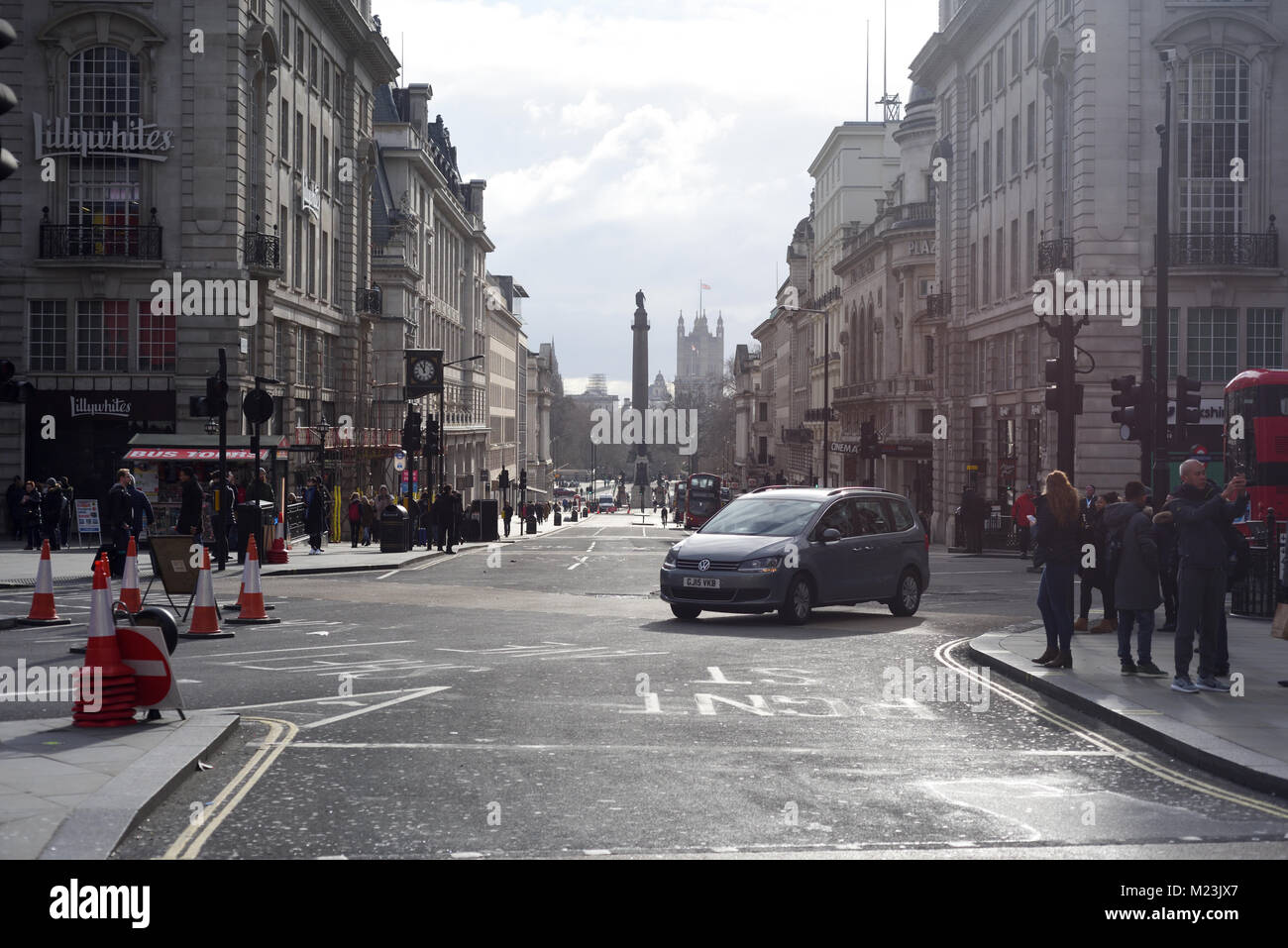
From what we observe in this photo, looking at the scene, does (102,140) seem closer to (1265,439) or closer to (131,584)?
(131,584)

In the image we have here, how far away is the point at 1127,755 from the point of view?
9930mm

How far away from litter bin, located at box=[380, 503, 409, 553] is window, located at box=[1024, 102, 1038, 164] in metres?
21.1

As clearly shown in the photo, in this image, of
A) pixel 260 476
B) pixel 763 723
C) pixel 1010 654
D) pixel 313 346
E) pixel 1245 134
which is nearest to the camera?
pixel 763 723

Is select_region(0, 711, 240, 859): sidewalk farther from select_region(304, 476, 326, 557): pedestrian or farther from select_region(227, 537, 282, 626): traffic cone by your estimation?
select_region(304, 476, 326, 557): pedestrian

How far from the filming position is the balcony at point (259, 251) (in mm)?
40188

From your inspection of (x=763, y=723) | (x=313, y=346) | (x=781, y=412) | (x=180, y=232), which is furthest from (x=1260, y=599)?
(x=781, y=412)

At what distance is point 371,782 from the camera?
8500 mm

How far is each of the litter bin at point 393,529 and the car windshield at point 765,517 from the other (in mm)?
17767

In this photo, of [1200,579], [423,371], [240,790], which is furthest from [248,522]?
[423,371]

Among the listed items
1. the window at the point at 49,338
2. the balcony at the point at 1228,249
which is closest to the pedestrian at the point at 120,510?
the window at the point at 49,338

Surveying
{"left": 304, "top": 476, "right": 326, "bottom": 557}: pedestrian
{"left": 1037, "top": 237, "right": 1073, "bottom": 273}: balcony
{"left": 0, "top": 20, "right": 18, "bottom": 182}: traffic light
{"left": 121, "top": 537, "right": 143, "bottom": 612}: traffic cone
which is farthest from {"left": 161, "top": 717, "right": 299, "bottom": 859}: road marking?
{"left": 1037, "top": 237, "right": 1073, "bottom": 273}: balcony
